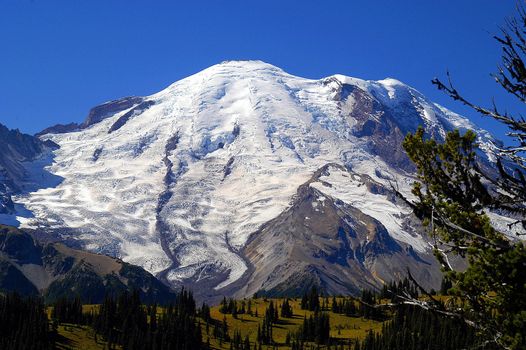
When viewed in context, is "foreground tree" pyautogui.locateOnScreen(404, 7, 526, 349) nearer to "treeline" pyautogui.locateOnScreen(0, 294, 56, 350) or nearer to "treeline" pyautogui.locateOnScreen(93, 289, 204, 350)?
"treeline" pyautogui.locateOnScreen(0, 294, 56, 350)

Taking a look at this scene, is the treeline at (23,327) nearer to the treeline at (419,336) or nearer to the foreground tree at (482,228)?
the treeline at (419,336)

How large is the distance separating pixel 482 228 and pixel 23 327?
137 meters

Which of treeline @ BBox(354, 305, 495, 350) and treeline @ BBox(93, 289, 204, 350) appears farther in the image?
treeline @ BBox(93, 289, 204, 350)

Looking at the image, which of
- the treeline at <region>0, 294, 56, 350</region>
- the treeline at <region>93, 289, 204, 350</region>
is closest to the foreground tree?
the treeline at <region>0, 294, 56, 350</region>

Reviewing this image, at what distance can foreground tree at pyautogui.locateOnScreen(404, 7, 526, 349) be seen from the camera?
1906 centimetres

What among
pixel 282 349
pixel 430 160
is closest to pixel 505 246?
pixel 430 160

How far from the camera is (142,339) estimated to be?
161m

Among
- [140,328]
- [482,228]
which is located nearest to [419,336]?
[140,328]

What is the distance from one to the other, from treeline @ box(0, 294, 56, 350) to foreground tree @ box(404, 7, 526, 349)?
121196mm

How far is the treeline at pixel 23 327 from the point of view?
135 meters

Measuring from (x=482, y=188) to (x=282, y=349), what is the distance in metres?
171

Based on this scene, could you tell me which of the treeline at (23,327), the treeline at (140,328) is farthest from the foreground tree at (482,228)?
the treeline at (140,328)

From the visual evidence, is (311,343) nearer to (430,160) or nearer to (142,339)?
(142,339)

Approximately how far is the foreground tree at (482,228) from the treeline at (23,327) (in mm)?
121196
